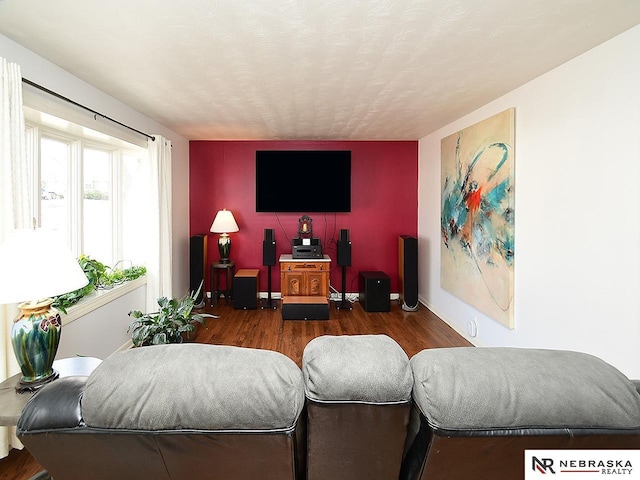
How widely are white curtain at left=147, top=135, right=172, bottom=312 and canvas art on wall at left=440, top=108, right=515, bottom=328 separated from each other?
10.9ft

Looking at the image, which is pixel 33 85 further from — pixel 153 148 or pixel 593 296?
pixel 593 296

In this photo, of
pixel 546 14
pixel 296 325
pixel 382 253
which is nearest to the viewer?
pixel 546 14

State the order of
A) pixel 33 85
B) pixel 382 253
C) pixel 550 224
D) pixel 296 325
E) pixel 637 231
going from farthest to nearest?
1. pixel 382 253
2. pixel 296 325
3. pixel 550 224
4. pixel 33 85
5. pixel 637 231

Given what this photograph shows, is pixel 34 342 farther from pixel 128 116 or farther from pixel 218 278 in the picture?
pixel 218 278

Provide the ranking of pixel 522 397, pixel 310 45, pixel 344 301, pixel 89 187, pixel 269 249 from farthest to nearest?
pixel 344 301 → pixel 269 249 → pixel 89 187 → pixel 310 45 → pixel 522 397

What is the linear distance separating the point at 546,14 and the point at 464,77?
0.93 meters

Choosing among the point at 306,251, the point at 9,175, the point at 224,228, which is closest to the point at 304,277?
the point at 306,251

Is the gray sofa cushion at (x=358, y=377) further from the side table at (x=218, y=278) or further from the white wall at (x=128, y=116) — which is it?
the side table at (x=218, y=278)

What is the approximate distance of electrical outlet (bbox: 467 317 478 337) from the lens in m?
3.74

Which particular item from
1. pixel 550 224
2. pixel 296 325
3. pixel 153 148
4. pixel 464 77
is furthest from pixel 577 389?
pixel 153 148

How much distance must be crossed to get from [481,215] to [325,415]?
3238 millimetres

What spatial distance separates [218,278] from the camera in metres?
5.42

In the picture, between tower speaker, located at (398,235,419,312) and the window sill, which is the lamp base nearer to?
the window sill

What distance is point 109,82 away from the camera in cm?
284
